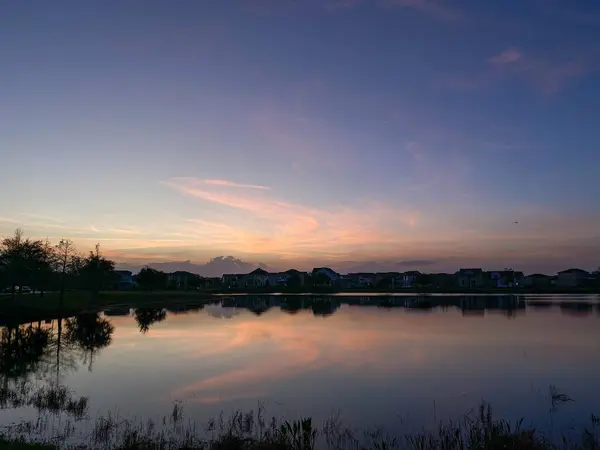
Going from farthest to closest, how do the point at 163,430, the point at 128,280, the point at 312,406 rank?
the point at 128,280, the point at 312,406, the point at 163,430

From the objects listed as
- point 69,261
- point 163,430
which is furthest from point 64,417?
point 69,261

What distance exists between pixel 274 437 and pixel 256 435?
146cm

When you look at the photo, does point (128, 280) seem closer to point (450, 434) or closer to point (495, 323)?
point (495, 323)

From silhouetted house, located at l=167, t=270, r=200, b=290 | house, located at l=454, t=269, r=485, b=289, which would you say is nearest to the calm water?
silhouetted house, located at l=167, t=270, r=200, b=290

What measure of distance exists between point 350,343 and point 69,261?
5589 centimetres

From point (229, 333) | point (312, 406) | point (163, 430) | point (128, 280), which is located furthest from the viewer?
point (128, 280)

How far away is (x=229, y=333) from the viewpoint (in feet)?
142

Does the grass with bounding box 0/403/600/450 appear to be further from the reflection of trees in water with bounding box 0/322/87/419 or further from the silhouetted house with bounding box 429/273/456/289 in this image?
the silhouetted house with bounding box 429/273/456/289

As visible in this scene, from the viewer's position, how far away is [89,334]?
41.9 m

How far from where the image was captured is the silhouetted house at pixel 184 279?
167363mm

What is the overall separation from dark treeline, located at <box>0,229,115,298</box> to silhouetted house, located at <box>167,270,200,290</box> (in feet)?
231

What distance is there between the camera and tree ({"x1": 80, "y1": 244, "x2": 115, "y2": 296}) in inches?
3216

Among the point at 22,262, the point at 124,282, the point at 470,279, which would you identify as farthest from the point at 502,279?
the point at 22,262

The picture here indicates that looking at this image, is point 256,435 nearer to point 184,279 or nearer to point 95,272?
point 95,272
